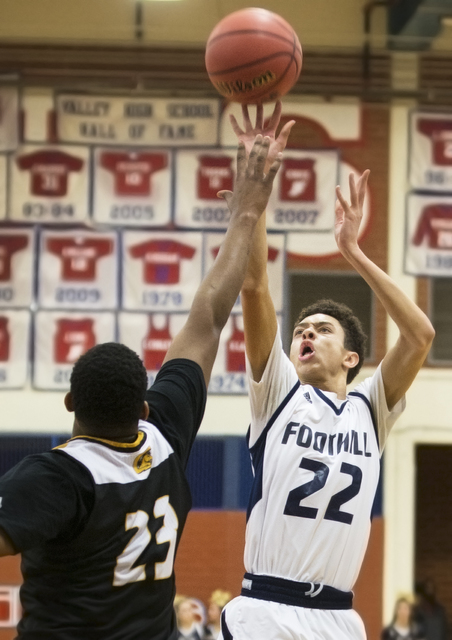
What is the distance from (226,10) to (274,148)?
8.25 metres

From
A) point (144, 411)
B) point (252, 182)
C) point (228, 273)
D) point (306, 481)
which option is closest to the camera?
point (144, 411)

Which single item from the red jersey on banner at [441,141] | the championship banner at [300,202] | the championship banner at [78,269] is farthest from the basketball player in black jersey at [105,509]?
the red jersey on banner at [441,141]

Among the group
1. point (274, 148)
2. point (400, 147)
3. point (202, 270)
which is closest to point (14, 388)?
point (202, 270)

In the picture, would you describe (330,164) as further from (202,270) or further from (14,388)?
(14,388)

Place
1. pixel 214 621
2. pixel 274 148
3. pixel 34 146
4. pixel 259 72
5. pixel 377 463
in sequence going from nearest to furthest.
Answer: pixel 274 148 < pixel 377 463 < pixel 259 72 < pixel 214 621 < pixel 34 146

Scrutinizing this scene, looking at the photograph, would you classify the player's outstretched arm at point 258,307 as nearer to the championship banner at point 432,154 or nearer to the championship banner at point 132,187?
the championship banner at point 132,187

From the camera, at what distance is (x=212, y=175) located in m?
10.7

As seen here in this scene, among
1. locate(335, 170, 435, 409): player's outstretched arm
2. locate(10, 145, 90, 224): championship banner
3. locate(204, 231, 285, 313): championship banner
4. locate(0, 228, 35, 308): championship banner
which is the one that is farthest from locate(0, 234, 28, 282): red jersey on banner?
locate(335, 170, 435, 409): player's outstretched arm

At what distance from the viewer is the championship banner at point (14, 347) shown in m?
10.4

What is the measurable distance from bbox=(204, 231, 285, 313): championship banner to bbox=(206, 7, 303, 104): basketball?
6.17m

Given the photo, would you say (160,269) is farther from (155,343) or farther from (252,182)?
(252,182)

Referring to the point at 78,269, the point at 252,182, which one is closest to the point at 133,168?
the point at 78,269

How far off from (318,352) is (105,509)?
6.28 feet

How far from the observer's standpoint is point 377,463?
3.76 metres
